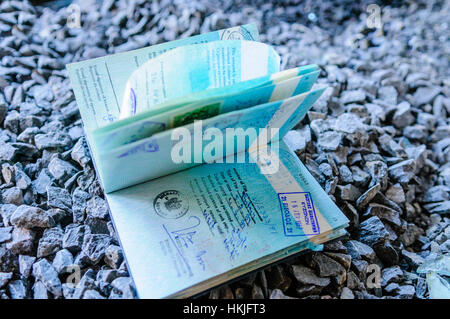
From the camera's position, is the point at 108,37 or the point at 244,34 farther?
the point at 108,37

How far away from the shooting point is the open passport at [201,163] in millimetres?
568

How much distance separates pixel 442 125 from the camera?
1071 millimetres

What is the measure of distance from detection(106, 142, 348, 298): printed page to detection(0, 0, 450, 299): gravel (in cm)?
5

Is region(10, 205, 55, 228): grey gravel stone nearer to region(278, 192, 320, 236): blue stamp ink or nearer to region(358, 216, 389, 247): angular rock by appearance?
region(278, 192, 320, 236): blue stamp ink

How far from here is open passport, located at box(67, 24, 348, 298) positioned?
57 centimetres

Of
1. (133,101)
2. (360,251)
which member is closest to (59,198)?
(133,101)

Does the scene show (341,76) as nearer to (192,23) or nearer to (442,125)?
(442,125)

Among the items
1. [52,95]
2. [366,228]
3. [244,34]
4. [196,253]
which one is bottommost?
[366,228]

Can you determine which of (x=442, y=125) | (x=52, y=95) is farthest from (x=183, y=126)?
(x=442, y=125)

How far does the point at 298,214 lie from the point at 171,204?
0.74 feet

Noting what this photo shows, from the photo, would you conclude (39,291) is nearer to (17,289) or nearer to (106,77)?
(17,289)

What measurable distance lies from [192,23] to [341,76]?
1.68 ft

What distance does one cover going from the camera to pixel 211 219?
66 cm

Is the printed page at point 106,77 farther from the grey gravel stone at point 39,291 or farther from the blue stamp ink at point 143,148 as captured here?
the grey gravel stone at point 39,291
